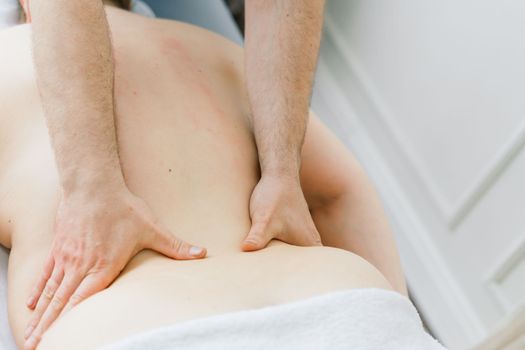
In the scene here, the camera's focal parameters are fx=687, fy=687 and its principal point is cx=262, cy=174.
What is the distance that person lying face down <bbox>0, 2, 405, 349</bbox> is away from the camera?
2.63 ft

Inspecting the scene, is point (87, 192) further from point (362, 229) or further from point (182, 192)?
point (362, 229)

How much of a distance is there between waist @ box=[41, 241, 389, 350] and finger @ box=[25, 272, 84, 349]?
0.05 m

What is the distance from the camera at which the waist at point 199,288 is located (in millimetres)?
752

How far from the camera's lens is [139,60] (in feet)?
3.67

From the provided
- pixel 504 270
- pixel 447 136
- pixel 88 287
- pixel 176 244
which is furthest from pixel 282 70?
pixel 504 270

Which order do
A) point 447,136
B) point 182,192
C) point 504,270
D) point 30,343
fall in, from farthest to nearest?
point 447,136 → point 504,270 → point 182,192 → point 30,343

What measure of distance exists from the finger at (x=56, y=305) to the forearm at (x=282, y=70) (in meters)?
0.36

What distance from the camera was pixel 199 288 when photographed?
31.6 inches

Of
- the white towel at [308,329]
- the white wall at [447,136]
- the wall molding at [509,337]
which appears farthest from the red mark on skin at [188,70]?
the white wall at [447,136]

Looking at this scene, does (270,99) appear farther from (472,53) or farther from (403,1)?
(403,1)

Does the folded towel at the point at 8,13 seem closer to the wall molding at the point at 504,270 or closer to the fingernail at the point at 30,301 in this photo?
the fingernail at the point at 30,301

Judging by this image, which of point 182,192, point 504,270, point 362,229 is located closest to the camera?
point 182,192

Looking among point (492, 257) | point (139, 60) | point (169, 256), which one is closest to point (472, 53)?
point (492, 257)

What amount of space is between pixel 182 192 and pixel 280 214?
16 cm
